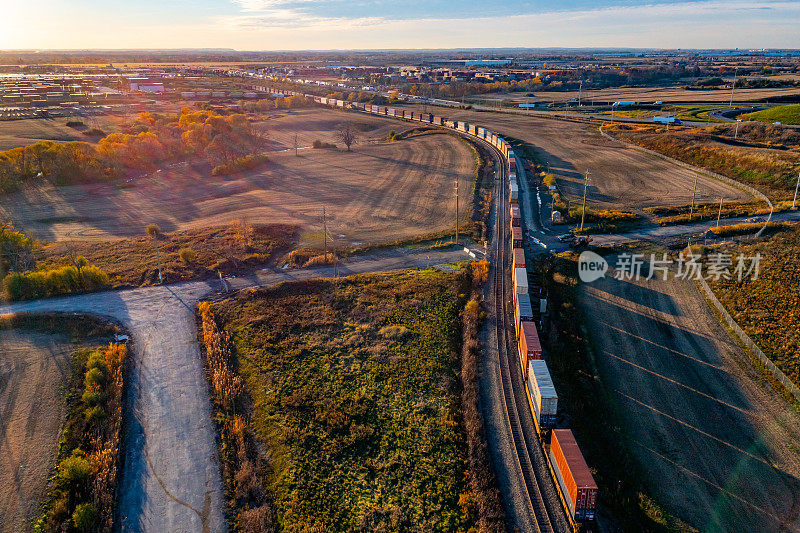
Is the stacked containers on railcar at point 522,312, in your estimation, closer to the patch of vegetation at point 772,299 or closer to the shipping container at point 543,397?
the shipping container at point 543,397

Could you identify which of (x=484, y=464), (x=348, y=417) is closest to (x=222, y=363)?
(x=348, y=417)

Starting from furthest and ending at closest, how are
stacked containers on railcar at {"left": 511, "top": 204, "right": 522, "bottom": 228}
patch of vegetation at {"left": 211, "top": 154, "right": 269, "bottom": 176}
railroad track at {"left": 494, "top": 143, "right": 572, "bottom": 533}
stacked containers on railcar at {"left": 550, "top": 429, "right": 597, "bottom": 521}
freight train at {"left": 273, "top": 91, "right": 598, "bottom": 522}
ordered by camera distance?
1. patch of vegetation at {"left": 211, "top": 154, "right": 269, "bottom": 176}
2. stacked containers on railcar at {"left": 511, "top": 204, "right": 522, "bottom": 228}
3. railroad track at {"left": 494, "top": 143, "right": 572, "bottom": 533}
4. freight train at {"left": 273, "top": 91, "right": 598, "bottom": 522}
5. stacked containers on railcar at {"left": 550, "top": 429, "right": 597, "bottom": 521}

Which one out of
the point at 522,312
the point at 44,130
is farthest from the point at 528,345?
the point at 44,130

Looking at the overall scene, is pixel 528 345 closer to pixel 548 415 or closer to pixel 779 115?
pixel 548 415

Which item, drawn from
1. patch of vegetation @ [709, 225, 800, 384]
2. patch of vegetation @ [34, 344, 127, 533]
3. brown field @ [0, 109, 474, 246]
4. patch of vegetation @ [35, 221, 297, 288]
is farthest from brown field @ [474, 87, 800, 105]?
patch of vegetation @ [34, 344, 127, 533]

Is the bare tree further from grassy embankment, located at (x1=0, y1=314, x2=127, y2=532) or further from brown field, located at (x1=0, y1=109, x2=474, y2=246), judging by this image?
grassy embankment, located at (x1=0, y1=314, x2=127, y2=532)

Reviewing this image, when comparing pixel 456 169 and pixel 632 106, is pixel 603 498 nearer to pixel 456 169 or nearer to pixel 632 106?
pixel 456 169
